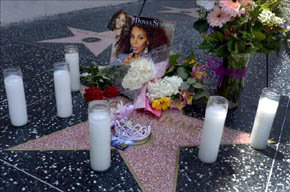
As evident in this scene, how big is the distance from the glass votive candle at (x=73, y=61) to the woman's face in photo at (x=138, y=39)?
31cm

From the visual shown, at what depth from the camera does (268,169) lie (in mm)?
1029

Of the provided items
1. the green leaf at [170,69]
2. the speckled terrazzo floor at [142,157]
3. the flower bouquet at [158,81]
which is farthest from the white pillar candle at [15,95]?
the green leaf at [170,69]

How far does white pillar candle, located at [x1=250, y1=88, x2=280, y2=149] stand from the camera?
1.06 m

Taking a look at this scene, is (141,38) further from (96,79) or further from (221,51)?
(221,51)

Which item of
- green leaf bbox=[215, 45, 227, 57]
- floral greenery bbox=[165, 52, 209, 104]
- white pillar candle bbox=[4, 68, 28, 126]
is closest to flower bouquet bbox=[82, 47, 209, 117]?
→ floral greenery bbox=[165, 52, 209, 104]

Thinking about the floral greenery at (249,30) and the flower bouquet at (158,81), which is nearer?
the floral greenery at (249,30)

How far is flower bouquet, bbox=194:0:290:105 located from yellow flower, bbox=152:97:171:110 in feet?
0.97

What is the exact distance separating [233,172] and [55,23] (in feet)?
8.94

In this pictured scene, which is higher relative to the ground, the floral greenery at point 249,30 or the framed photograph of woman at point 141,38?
the floral greenery at point 249,30

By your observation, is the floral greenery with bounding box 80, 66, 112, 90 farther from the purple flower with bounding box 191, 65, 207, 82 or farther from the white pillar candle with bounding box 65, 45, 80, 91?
the purple flower with bounding box 191, 65, 207, 82

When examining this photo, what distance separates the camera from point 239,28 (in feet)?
3.92

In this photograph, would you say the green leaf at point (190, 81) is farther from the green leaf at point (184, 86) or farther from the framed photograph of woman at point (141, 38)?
the framed photograph of woman at point (141, 38)

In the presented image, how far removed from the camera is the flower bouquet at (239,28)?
1.13 m

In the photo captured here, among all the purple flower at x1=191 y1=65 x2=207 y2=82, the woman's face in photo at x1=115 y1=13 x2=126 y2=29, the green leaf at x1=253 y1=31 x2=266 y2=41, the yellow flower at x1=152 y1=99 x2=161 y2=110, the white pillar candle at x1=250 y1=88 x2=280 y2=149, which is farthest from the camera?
the woman's face in photo at x1=115 y1=13 x2=126 y2=29
